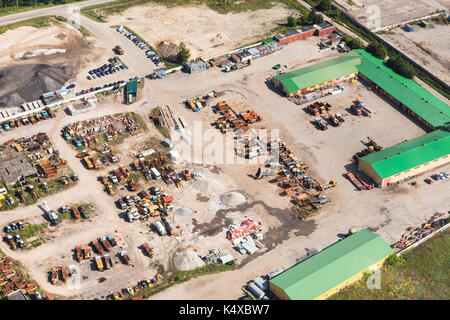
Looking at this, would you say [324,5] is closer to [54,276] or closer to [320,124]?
[320,124]

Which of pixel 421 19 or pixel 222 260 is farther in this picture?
pixel 421 19

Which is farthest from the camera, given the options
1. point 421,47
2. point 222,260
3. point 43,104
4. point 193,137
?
point 421,47

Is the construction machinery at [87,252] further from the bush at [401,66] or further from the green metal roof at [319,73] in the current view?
the bush at [401,66]

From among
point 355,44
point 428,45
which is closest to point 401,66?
point 355,44

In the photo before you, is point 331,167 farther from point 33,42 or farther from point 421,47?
point 33,42

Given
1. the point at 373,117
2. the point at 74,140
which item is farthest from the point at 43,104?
the point at 373,117
